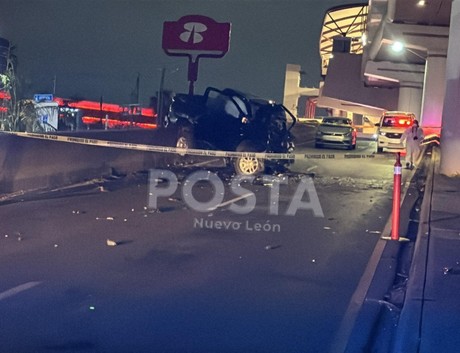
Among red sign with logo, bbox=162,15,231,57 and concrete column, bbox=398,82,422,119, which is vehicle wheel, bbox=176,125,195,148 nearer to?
red sign with logo, bbox=162,15,231,57

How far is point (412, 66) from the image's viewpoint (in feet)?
181

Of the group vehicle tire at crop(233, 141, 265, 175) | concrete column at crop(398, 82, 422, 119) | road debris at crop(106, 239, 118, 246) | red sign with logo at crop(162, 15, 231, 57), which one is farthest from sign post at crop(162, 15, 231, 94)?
concrete column at crop(398, 82, 422, 119)

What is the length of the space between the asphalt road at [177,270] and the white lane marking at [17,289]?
21mm

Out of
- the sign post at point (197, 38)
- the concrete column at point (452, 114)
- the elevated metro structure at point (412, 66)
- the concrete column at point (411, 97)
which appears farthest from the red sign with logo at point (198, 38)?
the concrete column at point (411, 97)

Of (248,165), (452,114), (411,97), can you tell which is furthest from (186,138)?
(411,97)

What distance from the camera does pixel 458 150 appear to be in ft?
73.1

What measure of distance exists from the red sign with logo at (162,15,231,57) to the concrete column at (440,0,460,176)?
12.5 meters

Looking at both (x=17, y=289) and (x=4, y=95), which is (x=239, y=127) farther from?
(x=17, y=289)

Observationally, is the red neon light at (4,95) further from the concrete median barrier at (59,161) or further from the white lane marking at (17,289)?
the white lane marking at (17,289)

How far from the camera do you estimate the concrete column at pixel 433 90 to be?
42.8 meters

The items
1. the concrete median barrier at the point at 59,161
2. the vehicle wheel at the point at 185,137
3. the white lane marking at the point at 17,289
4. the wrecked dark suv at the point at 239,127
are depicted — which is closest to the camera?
the white lane marking at the point at 17,289

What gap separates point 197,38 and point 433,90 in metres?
16.4

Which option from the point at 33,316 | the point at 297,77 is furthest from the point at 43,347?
the point at 297,77

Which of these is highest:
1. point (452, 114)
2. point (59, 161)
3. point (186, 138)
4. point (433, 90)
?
point (433, 90)
